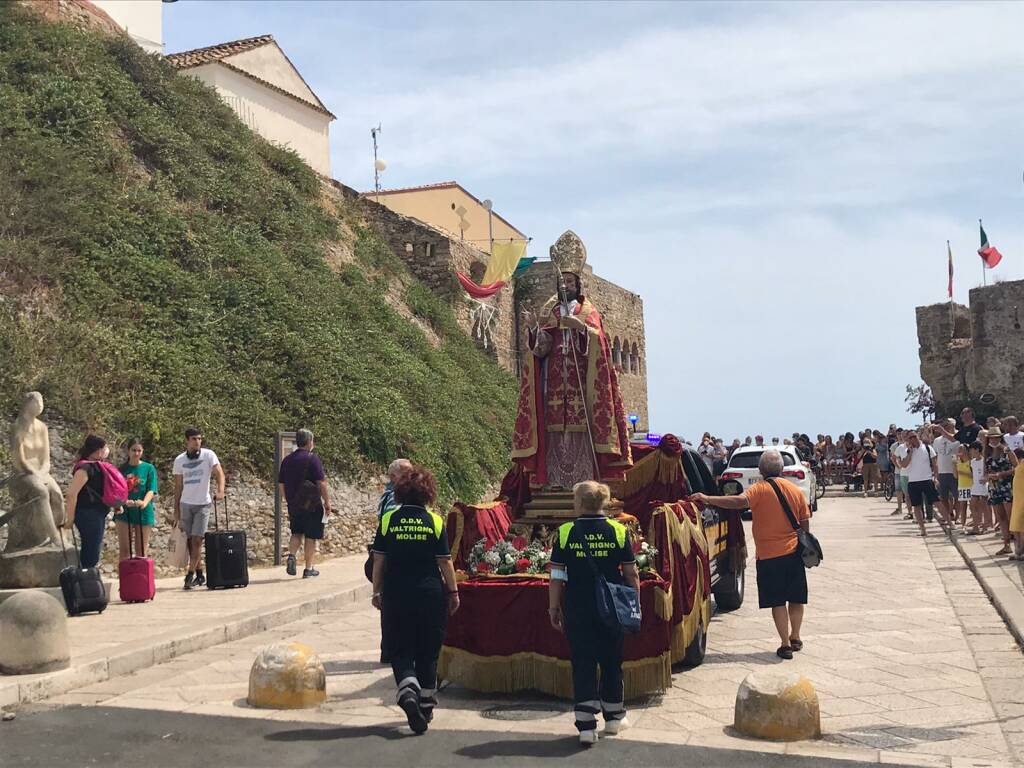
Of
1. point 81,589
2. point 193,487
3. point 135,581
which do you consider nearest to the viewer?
point 81,589

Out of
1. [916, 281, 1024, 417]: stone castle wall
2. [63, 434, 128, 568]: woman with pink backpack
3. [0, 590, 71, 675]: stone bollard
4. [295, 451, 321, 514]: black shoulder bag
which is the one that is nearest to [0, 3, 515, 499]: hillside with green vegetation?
[295, 451, 321, 514]: black shoulder bag

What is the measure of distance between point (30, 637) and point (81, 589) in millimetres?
2954

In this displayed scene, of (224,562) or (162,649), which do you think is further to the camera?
(224,562)

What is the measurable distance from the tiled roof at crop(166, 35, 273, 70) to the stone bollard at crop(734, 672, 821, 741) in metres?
27.0

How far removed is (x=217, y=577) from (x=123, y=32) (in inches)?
757

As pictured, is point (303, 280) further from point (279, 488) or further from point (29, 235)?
point (279, 488)

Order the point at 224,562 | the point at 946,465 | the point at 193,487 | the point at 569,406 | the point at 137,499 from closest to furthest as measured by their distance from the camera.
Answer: the point at 569,406
the point at 137,499
the point at 193,487
the point at 224,562
the point at 946,465

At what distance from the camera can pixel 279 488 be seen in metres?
15.7

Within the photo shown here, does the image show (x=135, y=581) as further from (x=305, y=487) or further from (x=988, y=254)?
(x=988, y=254)

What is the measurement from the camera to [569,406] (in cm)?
816

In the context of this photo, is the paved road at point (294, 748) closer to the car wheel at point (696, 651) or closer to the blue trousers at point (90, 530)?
the car wheel at point (696, 651)

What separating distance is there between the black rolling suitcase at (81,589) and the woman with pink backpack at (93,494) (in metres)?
Answer: 0.76

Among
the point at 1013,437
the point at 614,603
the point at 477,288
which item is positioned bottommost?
the point at 614,603

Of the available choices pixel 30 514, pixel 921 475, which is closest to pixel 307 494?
pixel 30 514
